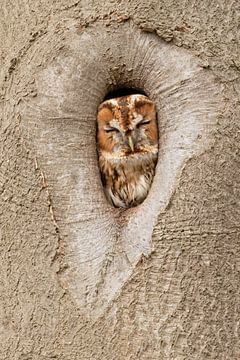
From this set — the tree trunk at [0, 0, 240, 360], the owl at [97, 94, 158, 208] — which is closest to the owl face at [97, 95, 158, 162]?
the owl at [97, 94, 158, 208]

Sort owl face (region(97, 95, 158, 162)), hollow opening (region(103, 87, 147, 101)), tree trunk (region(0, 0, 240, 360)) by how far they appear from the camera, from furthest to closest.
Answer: owl face (region(97, 95, 158, 162))
hollow opening (region(103, 87, 147, 101))
tree trunk (region(0, 0, 240, 360))

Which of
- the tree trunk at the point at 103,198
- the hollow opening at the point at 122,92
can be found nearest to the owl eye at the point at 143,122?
the hollow opening at the point at 122,92

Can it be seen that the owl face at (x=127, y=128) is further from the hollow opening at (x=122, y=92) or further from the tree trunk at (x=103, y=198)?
the tree trunk at (x=103, y=198)

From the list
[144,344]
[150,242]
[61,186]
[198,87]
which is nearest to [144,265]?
[150,242]

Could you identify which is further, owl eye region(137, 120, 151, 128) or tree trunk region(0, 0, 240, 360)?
owl eye region(137, 120, 151, 128)

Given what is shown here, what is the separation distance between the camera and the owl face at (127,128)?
227 centimetres

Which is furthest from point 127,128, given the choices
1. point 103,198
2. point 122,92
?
point 103,198

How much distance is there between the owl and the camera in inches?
90.8

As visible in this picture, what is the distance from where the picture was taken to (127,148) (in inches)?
101

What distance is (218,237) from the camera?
1.74 meters

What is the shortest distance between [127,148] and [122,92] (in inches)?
14.5

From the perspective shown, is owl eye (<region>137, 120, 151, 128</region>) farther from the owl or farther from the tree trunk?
the tree trunk

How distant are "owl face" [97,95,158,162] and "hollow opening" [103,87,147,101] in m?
A: 0.01

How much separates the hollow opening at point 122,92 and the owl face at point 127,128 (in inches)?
0.5
